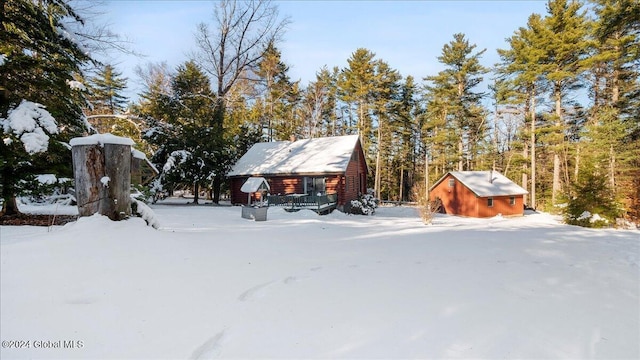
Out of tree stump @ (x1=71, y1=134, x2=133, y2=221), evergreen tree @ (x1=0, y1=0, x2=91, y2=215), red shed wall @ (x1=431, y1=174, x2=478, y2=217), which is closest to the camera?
tree stump @ (x1=71, y1=134, x2=133, y2=221)

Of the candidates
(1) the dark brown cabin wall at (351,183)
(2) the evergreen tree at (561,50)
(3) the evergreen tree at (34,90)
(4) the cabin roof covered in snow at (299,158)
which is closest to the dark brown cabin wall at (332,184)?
(1) the dark brown cabin wall at (351,183)

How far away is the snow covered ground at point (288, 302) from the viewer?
211cm

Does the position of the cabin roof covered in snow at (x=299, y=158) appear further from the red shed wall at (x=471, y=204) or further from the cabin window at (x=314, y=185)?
the red shed wall at (x=471, y=204)

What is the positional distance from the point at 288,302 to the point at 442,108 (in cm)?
3158

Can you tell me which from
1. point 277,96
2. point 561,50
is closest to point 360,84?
point 277,96

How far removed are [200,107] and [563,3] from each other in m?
26.8

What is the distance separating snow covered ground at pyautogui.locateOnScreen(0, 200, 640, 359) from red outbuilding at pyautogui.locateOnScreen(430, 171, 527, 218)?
19.9 metres

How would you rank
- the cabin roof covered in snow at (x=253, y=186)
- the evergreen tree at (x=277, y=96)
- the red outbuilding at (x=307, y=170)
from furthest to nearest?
1. the evergreen tree at (x=277, y=96)
2. the red outbuilding at (x=307, y=170)
3. the cabin roof covered in snow at (x=253, y=186)

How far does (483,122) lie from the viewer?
31.5 meters

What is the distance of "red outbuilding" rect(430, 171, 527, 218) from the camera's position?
23156 millimetres

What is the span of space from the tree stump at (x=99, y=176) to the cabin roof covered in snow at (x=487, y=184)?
77.4 ft

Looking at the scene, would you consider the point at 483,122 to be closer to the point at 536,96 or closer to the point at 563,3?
the point at 536,96

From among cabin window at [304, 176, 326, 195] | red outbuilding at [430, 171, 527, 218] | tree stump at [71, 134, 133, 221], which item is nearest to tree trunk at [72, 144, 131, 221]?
tree stump at [71, 134, 133, 221]

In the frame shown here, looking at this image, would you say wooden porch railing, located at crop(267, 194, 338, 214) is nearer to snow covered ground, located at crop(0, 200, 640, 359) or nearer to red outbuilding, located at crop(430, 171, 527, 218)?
red outbuilding, located at crop(430, 171, 527, 218)
